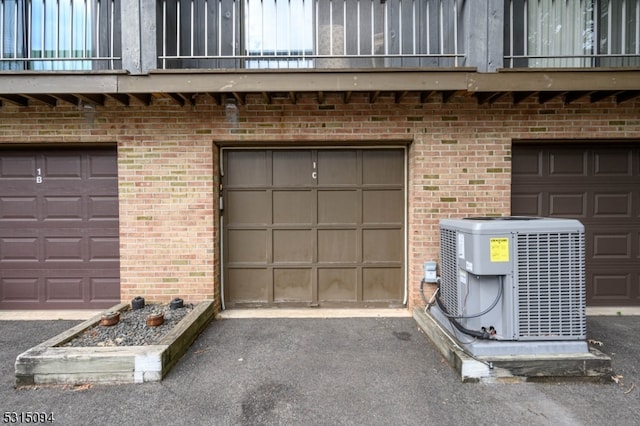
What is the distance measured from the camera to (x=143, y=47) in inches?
152

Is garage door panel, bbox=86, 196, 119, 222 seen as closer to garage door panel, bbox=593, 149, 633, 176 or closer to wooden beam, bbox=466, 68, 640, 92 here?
wooden beam, bbox=466, 68, 640, 92

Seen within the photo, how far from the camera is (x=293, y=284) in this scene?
14.6 feet

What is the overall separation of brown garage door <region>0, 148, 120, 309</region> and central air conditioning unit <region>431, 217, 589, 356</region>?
455 cm

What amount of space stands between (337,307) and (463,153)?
8.80 feet

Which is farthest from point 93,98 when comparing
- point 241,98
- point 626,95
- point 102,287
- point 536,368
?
point 626,95

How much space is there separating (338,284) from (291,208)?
126 cm

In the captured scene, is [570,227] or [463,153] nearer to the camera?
[570,227]

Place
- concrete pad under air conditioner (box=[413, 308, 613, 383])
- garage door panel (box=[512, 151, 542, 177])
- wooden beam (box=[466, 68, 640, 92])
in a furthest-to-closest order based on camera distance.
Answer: garage door panel (box=[512, 151, 542, 177]) → wooden beam (box=[466, 68, 640, 92]) → concrete pad under air conditioner (box=[413, 308, 613, 383])

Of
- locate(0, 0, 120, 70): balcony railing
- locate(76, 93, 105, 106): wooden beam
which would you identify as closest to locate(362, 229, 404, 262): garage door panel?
locate(76, 93, 105, 106): wooden beam

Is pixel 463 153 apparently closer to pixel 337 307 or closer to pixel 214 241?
pixel 337 307

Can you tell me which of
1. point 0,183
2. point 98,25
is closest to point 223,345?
point 0,183

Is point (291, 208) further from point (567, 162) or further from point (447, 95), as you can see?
point (567, 162)

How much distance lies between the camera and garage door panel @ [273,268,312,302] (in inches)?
175

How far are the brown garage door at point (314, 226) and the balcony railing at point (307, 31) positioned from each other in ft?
4.62
